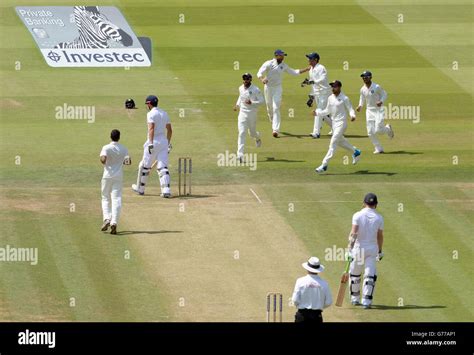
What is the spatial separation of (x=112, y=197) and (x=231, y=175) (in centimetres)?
570

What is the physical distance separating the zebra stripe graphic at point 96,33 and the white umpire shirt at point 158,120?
1507cm

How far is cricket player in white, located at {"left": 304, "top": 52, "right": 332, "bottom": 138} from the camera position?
3906cm

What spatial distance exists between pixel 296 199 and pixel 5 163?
7.47 meters

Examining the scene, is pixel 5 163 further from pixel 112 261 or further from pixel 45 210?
pixel 112 261

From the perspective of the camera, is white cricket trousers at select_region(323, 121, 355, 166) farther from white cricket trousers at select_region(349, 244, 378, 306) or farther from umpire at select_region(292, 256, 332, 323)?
umpire at select_region(292, 256, 332, 323)

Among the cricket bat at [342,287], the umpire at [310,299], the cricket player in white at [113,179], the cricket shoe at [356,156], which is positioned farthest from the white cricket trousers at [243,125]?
the umpire at [310,299]

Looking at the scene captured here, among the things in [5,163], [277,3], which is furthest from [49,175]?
[277,3]

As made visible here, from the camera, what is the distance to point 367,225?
26.3 meters

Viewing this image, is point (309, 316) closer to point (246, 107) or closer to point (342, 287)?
point (342, 287)

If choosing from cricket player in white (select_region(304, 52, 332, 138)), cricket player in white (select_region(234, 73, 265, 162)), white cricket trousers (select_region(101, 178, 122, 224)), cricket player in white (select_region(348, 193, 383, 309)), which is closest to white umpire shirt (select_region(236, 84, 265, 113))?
cricket player in white (select_region(234, 73, 265, 162))

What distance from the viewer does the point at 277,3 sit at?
54281 millimetres

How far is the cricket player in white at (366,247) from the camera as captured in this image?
2627 cm

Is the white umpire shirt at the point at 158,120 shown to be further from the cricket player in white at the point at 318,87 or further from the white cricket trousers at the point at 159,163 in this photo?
the cricket player in white at the point at 318,87

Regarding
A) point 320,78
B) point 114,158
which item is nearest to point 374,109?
point 320,78
